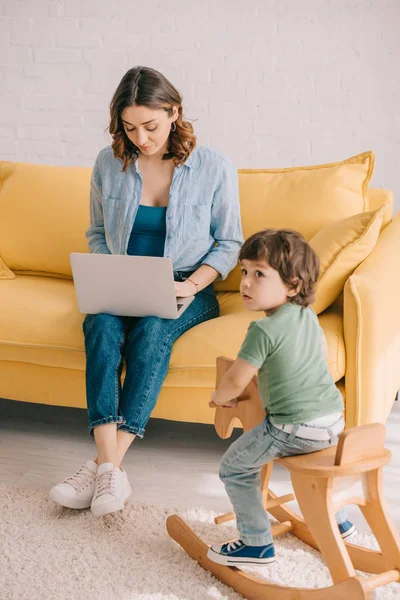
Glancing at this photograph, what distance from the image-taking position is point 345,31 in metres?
3.08

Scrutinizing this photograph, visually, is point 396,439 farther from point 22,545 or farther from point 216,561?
point 22,545

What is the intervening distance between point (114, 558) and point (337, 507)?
568 mm

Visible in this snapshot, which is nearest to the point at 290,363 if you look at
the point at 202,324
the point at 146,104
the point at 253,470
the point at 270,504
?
the point at 253,470

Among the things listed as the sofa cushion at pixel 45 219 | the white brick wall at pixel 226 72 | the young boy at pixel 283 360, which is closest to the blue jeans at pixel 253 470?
the young boy at pixel 283 360

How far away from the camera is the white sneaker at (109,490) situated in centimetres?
171

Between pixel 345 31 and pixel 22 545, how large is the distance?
2.51 meters

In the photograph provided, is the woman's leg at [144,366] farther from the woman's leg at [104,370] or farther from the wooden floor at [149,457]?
the wooden floor at [149,457]

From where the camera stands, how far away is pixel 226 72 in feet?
10.6

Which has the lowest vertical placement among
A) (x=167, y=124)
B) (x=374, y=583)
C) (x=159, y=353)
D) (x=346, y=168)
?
(x=374, y=583)

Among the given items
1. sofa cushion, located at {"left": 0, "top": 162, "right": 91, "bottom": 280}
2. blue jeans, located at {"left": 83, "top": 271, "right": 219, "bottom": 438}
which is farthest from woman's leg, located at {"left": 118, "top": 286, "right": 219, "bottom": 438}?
sofa cushion, located at {"left": 0, "top": 162, "right": 91, "bottom": 280}

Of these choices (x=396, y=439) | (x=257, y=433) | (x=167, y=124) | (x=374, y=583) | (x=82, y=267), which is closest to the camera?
(x=374, y=583)

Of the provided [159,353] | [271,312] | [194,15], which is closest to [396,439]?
[159,353]

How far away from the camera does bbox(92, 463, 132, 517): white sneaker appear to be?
1.71m

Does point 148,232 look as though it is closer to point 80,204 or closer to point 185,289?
point 185,289
